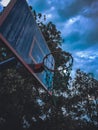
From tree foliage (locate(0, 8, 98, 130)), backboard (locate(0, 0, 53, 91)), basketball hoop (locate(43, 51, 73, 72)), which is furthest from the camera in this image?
tree foliage (locate(0, 8, 98, 130))

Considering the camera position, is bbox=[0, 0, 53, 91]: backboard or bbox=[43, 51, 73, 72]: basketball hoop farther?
bbox=[43, 51, 73, 72]: basketball hoop

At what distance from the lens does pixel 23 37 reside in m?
5.59

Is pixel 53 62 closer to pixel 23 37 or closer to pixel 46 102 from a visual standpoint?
pixel 23 37

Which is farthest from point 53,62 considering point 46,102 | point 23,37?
point 46,102

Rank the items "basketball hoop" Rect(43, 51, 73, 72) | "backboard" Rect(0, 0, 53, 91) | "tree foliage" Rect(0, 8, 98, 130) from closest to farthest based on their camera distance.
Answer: "backboard" Rect(0, 0, 53, 91)
"basketball hoop" Rect(43, 51, 73, 72)
"tree foliage" Rect(0, 8, 98, 130)

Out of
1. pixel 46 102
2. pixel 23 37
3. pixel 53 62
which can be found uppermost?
pixel 46 102

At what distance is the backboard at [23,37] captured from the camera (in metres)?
4.45

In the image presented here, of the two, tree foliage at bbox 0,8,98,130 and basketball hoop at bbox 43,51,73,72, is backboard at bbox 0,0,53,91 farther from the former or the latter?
tree foliage at bbox 0,8,98,130

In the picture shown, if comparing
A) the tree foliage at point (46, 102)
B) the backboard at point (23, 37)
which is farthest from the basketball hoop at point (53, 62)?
the tree foliage at point (46, 102)

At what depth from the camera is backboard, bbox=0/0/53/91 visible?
4.45 metres

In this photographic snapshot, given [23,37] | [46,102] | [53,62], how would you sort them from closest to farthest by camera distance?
[23,37] → [53,62] → [46,102]

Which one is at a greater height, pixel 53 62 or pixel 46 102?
pixel 46 102

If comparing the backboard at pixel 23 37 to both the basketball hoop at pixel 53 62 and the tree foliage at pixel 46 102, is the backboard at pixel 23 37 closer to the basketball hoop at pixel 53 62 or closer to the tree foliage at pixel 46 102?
the basketball hoop at pixel 53 62

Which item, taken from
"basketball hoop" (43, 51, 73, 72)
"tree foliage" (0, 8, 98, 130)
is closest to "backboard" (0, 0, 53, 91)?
"basketball hoop" (43, 51, 73, 72)
